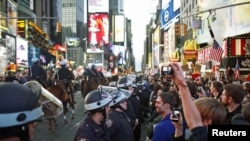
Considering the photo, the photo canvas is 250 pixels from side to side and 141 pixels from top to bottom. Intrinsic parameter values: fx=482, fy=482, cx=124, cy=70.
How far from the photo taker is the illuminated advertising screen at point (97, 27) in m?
127

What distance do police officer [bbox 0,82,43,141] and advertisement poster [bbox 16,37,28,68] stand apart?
5468 cm

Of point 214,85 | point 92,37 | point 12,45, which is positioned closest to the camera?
point 214,85

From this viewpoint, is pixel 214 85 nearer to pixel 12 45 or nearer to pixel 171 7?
pixel 12 45

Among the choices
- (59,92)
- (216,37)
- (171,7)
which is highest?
(171,7)

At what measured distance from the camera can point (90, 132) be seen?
17.4 ft

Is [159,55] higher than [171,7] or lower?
lower

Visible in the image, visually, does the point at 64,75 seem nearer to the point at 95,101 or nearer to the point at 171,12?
Result: the point at 95,101

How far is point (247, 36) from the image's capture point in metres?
27.6

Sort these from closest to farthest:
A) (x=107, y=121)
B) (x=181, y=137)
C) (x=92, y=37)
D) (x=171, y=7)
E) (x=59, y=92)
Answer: (x=181, y=137), (x=107, y=121), (x=59, y=92), (x=171, y=7), (x=92, y=37)

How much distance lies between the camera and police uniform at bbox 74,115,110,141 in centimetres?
524

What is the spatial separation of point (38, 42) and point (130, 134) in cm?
7513

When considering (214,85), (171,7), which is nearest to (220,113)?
(214,85)

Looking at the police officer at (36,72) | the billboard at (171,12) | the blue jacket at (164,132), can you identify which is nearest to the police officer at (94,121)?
the blue jacket at (164,132)

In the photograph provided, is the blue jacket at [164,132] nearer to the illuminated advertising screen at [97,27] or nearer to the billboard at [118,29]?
the illuminated advertising screen at [97,27]
